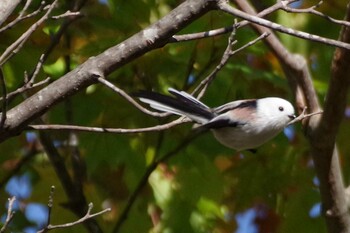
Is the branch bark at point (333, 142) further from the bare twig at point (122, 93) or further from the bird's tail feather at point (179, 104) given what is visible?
the bare twig at point (122, 93)

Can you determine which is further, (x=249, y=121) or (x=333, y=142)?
(x=333, y=142)

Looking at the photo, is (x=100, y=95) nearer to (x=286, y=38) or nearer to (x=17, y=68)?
(x=17, y=68)

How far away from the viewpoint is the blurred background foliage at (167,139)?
107 inches

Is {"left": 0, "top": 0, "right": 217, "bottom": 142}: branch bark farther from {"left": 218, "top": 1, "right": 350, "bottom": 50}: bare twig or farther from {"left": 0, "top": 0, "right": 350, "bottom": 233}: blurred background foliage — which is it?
{"left": 0, "top": 0, "right": 350, "bottom": 233}: blurred background foliage

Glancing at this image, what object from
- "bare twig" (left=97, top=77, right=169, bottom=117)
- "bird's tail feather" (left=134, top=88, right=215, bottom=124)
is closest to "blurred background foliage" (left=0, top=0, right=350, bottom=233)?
"bird's tail feather" (left=134, top=88, right=215, bottom=124)

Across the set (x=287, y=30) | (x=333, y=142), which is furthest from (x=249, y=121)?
(x=333, y=142)

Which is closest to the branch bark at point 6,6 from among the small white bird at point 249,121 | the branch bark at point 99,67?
the branch bark at point 99,67

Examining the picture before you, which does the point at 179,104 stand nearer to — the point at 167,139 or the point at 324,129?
the point at 324,129

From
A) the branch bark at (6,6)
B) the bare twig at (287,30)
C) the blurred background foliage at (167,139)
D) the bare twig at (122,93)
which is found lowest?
the blurred background foliage at (167,139)

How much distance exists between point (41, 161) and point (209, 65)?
3.41 feet

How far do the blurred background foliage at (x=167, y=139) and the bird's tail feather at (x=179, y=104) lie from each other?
0.71 meters

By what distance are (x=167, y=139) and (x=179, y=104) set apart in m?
1.18

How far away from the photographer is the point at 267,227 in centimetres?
393

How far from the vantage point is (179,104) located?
1.86 m
